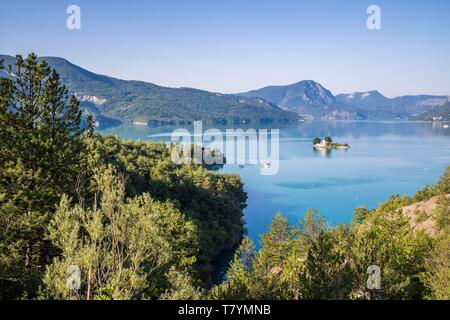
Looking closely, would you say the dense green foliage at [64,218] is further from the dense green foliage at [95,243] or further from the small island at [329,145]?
the small island at [329,145]

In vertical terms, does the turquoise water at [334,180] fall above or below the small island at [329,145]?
below

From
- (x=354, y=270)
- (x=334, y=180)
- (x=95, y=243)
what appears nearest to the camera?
(x=95, y=243)

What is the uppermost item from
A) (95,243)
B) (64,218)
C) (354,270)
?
(64,218)

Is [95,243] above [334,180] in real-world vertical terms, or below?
above

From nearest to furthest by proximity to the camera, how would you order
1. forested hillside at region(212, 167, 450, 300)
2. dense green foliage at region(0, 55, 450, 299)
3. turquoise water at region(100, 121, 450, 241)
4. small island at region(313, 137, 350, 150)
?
dense green foliage at region(0, 55, 450, 299) < forested hillside at region(212, 167, 450, 300) < turquoise water at region(100, 121, 450, 241) < small island at region(313, 137, 350, 150)

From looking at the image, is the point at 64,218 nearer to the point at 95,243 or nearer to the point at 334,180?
the point at 95,243

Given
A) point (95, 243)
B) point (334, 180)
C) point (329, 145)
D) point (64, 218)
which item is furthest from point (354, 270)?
point (329, 145)

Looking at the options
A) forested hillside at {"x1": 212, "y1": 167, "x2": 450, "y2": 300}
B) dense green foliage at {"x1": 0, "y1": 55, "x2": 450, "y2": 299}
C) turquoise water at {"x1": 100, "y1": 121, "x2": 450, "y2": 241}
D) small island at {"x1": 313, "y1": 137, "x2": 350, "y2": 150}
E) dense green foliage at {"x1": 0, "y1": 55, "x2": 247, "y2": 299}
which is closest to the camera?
dense green foliage at {"x1": 0, "y1": 55, "x2": 247, "y2": 299}

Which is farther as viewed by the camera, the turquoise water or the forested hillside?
the turquoise water

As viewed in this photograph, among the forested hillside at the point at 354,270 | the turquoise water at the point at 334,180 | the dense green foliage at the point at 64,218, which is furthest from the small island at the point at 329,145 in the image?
the dense green foliage at the point at 64,218

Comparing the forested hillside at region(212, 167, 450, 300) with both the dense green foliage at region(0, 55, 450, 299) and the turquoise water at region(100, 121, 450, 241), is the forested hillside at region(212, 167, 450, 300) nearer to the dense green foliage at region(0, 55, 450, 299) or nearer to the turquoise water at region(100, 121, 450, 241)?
the dense green foliage at region(0, 55, 450, 299)

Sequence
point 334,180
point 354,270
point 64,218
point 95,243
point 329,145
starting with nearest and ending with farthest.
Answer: point 95,243
point 64,218
point 354,270
point 334,180
point 329,145

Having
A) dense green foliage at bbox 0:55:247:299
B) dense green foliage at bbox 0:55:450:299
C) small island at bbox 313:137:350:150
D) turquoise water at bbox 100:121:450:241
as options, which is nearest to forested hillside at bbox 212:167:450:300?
dense green foliage at bbox 0:55:450:299

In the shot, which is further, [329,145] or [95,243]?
[329,145]
